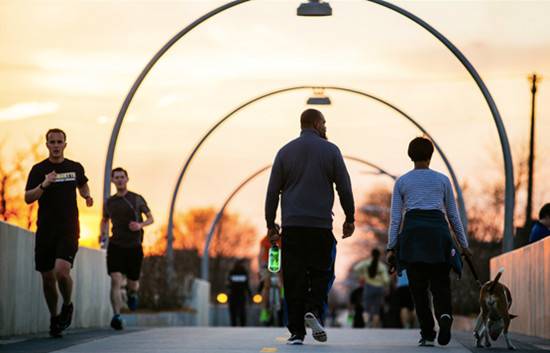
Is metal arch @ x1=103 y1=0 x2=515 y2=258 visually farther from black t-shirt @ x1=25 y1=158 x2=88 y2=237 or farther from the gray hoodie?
the gray hoodie

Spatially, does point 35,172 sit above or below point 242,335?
above

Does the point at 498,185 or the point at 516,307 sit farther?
the point at 498,185

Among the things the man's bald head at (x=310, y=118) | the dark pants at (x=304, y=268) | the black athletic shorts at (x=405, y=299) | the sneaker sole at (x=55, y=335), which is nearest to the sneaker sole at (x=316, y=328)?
the dark pants at (x=304, y=268)

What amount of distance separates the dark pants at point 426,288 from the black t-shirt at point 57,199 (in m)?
3.51

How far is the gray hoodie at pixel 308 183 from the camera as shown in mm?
13406

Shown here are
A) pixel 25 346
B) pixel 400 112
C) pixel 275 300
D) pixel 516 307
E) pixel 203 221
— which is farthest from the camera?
pixel 203 221

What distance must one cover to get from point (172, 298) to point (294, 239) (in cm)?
2054

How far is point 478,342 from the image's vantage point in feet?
45.9

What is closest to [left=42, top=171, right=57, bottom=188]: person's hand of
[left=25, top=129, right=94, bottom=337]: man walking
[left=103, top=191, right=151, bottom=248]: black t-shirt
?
[left=25, top=129, right=94, bottom=337]: man walking

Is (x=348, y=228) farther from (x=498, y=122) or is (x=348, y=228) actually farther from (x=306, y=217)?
(x=498, y=122)

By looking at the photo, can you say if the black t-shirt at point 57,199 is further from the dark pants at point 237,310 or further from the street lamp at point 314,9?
the dark pants at point 237,310

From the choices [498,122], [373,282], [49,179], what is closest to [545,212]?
[49,179]

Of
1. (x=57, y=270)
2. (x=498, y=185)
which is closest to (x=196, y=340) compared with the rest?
(x=57, y=270)

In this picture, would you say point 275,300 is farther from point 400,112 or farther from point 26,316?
point 26,316
